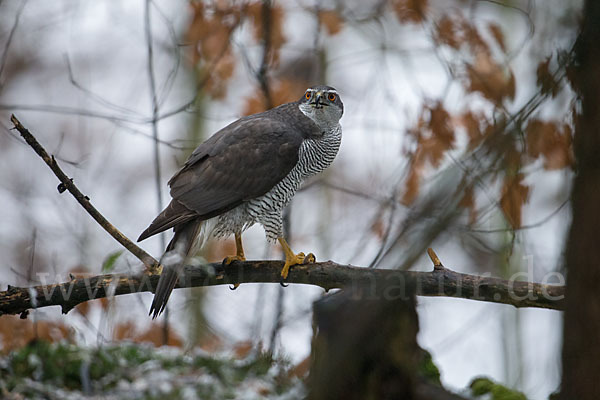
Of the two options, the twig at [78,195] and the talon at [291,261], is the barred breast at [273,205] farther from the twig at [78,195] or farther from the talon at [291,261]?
the twig at [78,195]

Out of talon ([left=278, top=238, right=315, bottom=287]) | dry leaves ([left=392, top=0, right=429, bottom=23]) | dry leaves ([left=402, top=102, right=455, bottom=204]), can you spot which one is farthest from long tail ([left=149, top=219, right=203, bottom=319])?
dry leaves ([left=392, top=0, right=429, bottom=23])

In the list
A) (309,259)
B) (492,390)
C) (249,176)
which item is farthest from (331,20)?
(492,390)

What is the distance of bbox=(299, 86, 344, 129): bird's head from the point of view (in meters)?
5.02

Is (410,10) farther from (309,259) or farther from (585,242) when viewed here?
(585,242)

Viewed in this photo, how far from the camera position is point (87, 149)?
35.4 feet

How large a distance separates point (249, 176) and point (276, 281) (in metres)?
0.84

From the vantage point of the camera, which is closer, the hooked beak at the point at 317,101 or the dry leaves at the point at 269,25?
the hooked beak at the point at 317,101

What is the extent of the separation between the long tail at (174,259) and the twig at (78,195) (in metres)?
0.11

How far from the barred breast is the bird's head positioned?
0.79 ft

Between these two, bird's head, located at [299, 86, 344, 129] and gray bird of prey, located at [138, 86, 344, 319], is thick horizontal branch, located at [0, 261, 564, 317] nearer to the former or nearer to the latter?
gray bird of prey, located at [138, 86, 344, 319]

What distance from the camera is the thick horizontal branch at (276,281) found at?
3.32m

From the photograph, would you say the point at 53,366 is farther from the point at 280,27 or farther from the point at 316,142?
the point at 280,27

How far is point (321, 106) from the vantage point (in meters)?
5.02

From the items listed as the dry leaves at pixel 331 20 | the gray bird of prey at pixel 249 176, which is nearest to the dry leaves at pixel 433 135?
the gray bird of prey at pixel 249 176
